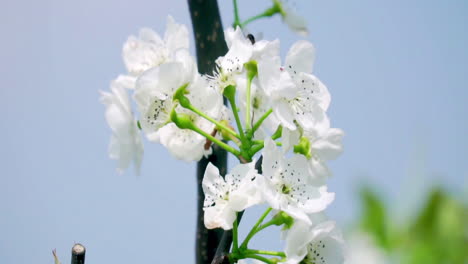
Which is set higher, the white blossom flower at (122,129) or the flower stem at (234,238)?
the white blossom flower at (122,129)

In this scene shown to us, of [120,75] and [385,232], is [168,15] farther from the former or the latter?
[385,232]

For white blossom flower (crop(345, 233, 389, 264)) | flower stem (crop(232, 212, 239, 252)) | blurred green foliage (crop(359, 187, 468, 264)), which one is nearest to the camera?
flower stem (crop(232, 212, 239, 252))

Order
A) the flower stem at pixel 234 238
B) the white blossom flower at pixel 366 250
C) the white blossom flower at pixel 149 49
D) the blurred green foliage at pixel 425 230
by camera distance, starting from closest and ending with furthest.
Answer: the flower stem at pixel 234 238 < the white blossom flower at pixel 149 49 < the blurred green foliage at pixel 425 230 < the white blossom flower at pixel 366 250

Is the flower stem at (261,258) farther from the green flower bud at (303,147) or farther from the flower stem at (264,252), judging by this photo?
the green flower bud at (303,147)

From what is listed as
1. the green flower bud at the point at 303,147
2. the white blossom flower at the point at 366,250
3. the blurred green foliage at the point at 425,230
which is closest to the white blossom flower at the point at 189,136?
the green flower bud at the point at 303,147

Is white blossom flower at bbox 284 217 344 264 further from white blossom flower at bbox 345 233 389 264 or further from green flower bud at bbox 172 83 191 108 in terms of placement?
white blossom flower at bbox 345 233 389 264

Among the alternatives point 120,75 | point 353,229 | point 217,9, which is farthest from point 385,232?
point 120,75

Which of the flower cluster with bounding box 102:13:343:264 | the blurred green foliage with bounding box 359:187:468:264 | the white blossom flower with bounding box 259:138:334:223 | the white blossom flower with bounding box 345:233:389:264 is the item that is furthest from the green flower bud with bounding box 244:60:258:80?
the white blossom flower with bounding box 345:233:389:264
